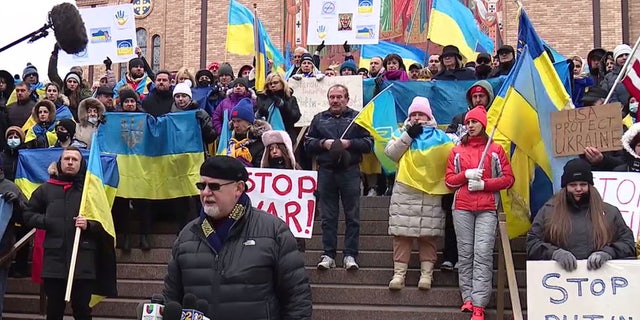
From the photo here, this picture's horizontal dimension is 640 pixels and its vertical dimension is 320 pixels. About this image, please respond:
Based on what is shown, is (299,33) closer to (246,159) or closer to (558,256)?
(246,159)

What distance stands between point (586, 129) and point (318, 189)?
9.13 feet

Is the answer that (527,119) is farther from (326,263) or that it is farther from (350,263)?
(326,263)

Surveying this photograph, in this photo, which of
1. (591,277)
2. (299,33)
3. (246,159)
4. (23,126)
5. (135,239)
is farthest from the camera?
(299,33)

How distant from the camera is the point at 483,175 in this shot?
8.04 metres

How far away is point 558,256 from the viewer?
6457mm

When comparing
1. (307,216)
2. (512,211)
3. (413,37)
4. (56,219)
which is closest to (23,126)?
(56,219)

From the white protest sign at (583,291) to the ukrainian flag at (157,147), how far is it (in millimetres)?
4936

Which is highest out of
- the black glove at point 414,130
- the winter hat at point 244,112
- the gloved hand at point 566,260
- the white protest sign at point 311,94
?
the white protest sign at point 311,94

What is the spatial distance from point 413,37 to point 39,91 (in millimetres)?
13045

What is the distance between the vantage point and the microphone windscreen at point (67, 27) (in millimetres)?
4363

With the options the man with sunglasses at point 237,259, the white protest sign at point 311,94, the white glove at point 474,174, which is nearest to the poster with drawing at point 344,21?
the white protest sign at point 311,94

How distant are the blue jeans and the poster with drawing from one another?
5916 mm

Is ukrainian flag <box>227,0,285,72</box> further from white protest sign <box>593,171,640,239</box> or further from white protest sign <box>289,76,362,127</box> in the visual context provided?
white protest sign <box>593,171,640,239</box>

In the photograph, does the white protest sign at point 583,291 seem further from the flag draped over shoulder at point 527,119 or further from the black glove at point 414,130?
the black glove at point 414,130
